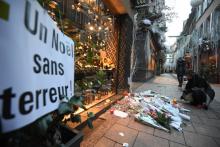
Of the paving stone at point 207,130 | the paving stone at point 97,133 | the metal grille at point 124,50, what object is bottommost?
the paving stone at point 207,130

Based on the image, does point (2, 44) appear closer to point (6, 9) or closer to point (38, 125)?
point (6, 9)

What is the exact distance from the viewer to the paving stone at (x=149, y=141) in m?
2.51

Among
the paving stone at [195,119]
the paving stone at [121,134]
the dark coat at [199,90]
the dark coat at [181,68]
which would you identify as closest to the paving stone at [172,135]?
the paving stone at [121,134]

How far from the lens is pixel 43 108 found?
102 centimetres

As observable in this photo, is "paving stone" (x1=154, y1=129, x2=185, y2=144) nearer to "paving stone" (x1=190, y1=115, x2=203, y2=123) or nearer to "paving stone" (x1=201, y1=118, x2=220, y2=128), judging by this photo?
"paving stone" (x1=190, y1=115, x2=203, y2=123)

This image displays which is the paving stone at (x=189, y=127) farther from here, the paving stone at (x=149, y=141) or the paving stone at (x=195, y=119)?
the paving stone at (x=149, y=141)

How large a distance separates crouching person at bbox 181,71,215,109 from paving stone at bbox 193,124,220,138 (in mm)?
1696

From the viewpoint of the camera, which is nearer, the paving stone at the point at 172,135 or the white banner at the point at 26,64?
the white banner at the point at 26,64

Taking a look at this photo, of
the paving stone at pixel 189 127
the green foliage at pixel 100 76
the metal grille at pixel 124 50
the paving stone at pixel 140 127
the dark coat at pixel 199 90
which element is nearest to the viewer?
the paving stone at pixel 140 127

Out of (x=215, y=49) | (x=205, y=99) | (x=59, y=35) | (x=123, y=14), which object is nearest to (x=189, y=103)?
(x=205, y=99)

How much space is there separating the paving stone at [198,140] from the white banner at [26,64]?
2.47 m

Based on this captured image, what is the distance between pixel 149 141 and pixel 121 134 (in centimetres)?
48

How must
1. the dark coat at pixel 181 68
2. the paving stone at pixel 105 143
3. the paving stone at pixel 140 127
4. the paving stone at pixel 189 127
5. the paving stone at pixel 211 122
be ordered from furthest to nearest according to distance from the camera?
the dark coat at pixel 181 68 < the paving stone at pixel 211 122 < the paving stone at pixel 189 127 < the paving stone at pixel 140 127 < the paving stone at pixel 105 143

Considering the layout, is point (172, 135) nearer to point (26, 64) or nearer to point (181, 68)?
point (26, 64)
